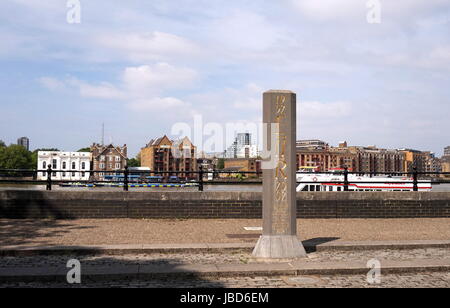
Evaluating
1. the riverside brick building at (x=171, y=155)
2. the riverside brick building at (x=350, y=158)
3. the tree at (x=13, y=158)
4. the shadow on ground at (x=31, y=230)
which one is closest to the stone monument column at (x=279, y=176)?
the shadow on ground at (x=31, y=230)

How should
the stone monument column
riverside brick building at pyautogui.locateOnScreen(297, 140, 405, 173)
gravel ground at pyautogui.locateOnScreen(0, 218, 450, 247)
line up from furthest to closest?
riverside brick building at pyautogui.locateOnScreen(297, 140, 405, 173) < gravel ground at pyautogui.locateOnScreen(0, 218, 450, 247) < the stone monument column

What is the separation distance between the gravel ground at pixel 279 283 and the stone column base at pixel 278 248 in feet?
3.51

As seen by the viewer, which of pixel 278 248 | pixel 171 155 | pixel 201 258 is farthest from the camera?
pixel 171 155

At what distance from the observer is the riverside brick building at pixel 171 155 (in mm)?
150500

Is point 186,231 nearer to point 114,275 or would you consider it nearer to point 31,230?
point 31,230

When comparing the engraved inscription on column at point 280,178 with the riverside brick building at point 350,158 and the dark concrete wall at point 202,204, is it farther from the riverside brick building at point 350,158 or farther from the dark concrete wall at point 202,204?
the riverside brick building at point 350,158

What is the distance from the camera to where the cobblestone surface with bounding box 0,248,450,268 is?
26.5ft

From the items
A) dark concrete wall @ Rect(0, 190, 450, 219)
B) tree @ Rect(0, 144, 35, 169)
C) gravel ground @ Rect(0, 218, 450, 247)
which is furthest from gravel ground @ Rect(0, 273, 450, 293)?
tree @ Rect(0, 144, 35, 169)

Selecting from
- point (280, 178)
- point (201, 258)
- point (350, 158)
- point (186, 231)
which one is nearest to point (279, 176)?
point (280, 178)

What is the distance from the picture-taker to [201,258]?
8625 millimetres

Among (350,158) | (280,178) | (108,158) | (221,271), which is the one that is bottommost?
(221,271)

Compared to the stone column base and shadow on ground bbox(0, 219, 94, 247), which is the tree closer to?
shadow on ground bbox(0, 219, 94, 247)

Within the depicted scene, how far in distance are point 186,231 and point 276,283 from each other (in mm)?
4723
